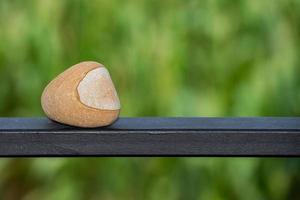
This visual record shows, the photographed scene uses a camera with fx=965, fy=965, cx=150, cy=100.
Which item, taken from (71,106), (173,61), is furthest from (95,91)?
(173,61)

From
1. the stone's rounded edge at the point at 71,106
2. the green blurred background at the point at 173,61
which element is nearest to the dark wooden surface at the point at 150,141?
the stone's rounded edge at the point at 71,106

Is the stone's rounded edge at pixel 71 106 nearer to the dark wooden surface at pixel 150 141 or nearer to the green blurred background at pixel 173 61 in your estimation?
the dark wooden surface at pixel 150 141

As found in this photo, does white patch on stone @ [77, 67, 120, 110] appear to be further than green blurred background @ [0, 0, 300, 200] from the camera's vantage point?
No

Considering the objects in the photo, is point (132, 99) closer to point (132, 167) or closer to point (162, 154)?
point (132, 167)

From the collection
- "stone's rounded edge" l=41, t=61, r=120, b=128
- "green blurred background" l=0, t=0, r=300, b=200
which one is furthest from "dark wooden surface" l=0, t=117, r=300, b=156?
"green blurred background" l=0, t=0, r=300, b=200

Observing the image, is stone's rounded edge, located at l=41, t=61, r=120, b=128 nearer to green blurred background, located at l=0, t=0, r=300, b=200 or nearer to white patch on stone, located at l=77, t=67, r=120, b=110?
white patch on stone, located at l=77, t=67, r=120, b=110

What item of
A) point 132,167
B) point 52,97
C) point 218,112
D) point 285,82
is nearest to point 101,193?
point 132,167

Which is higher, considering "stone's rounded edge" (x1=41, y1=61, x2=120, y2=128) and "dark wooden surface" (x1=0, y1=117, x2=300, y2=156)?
"stone's rounded edge" (x1=41, y1=61, x2=120, y2=128)
